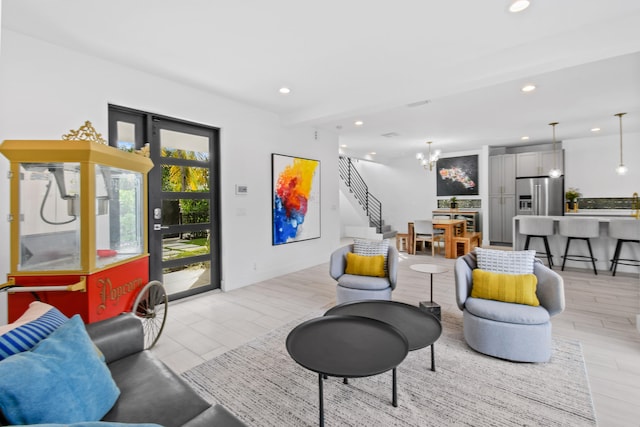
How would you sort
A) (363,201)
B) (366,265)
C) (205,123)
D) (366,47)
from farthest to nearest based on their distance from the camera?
(363,201), (205,123), (366,265), (366,47)

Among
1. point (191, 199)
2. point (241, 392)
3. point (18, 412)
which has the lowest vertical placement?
point (241, 392)

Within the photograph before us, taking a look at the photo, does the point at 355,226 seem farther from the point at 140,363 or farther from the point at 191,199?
the point at 140,363

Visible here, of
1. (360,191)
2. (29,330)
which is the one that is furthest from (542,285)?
(360,191)

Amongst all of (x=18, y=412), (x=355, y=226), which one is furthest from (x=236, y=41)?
(x=355, y=226)

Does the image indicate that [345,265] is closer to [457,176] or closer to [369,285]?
[369,285]

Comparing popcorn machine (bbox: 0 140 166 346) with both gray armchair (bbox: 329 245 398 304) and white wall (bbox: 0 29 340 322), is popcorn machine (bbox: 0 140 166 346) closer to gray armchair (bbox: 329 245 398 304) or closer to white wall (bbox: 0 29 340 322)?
white wall (bbox: 0 29 340 322)

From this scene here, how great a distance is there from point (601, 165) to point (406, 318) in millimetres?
7866

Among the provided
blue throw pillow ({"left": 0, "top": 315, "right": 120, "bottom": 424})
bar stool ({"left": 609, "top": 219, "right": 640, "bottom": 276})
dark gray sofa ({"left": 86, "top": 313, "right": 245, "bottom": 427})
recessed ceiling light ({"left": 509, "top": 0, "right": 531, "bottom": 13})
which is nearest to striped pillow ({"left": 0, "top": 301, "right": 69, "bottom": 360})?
blue throw pillow ({"left": 0, "top": 315, "right": 120, "bottom": 424})

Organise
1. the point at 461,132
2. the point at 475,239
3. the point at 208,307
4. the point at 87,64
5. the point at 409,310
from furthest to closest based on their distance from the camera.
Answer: the point at 475,239
the point at 461,132
the point at 208,307
the point at 87,64
the point at 409,310

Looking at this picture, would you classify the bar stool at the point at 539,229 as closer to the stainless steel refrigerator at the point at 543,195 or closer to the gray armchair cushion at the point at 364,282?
the stainless steel refrigerator at the point at 543,195

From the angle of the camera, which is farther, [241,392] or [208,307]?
[208,307]

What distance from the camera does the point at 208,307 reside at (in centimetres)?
383

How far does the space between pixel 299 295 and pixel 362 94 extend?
296 centimetres

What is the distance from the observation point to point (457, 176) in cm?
930
